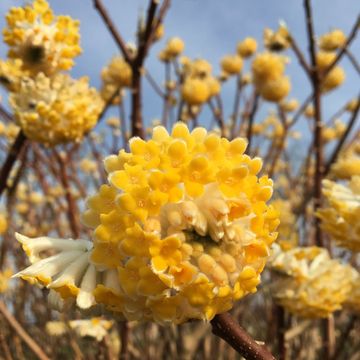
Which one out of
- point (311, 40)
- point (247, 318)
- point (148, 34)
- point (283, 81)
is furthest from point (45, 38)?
point (247, 318)

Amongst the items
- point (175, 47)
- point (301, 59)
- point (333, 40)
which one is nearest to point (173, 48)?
point (175, 47)

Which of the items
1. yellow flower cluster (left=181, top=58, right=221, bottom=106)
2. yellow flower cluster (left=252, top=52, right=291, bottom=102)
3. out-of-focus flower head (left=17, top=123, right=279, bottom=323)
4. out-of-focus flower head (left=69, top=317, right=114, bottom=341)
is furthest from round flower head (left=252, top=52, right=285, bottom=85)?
out-of-focus flower head (left=17, top=123, right=279, bottom=323)

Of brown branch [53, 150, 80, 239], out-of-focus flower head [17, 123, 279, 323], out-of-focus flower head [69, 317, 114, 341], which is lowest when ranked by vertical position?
out-of-focus flower head [69, 317, 114, 341]

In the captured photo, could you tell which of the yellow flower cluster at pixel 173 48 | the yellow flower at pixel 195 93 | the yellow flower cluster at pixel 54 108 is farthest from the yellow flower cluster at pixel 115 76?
the yellow flower cluster at pixel 54 108

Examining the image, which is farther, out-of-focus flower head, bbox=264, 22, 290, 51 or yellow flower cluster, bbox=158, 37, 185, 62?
yellow flower cluster, bbox=158, 37, 185, 62

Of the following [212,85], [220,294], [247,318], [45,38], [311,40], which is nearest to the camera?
[220,294]

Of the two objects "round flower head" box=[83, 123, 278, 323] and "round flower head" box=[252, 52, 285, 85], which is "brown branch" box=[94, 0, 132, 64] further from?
"round flower head" box=[252, 52, 285, 85]

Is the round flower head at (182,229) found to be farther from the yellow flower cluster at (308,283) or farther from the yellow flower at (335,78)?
the yellow flower at (335,78)

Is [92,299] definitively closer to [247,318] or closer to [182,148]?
[182,148]
